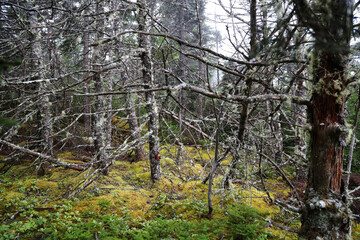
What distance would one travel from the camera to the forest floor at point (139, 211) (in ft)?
9.20

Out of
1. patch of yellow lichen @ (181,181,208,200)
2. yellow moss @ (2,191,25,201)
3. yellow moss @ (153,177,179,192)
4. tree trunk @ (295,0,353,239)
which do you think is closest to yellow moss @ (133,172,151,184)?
yellow moss @ (153,177,179,192)

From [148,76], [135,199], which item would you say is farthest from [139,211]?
[148,76]

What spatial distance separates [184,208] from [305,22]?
3.58 meters

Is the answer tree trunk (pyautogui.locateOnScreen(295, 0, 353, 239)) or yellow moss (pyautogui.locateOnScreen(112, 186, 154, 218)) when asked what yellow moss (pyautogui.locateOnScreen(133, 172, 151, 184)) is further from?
tree trunk (pyautogui.locateOnScreen(295, 0, 353, 239))

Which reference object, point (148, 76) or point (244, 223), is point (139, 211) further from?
point (148, 76)

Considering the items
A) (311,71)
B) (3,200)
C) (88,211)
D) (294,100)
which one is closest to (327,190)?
(294,100)

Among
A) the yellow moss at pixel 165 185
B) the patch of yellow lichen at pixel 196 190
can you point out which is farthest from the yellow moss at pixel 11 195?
the patch of yellow lichen at pixel 196 190

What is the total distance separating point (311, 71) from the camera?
202cm

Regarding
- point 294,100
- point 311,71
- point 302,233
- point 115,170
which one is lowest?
point 115,170

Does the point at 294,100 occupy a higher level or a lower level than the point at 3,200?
higher

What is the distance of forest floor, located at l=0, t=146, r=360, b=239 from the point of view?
9.20ft

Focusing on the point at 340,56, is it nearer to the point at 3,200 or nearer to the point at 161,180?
the point at 161,180

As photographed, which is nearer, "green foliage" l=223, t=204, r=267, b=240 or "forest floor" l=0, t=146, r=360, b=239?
"green foliage" l=223, t=204, r=267, b=240

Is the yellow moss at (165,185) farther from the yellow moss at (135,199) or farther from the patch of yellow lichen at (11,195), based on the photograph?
the patch of yellow lichen at (11,195)
